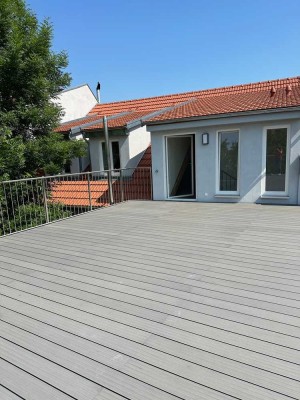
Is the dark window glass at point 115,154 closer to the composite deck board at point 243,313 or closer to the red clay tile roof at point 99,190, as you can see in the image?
the red clay tile roof at point 99,190

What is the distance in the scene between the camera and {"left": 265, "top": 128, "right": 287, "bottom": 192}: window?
702 centimetres

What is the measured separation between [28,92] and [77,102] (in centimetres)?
649

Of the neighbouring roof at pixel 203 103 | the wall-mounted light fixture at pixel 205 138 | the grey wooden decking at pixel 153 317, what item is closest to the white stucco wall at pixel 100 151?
the neighbouring roof at pixel 203 103

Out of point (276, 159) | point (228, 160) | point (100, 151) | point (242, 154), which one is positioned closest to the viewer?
point (276, 159)

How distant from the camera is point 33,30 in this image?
853cm

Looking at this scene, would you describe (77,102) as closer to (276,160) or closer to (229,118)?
(229,118)

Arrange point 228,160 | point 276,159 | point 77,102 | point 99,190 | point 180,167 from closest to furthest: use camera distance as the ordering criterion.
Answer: point 276,159 → point 228,160 → point 99,190 → point 180,167 → point 77,102

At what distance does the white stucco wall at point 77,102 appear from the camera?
14.0 meters

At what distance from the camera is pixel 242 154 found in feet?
24.0

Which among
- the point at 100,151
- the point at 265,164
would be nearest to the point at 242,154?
the point at 265,164

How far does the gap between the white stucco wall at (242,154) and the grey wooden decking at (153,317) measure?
2.78 metres

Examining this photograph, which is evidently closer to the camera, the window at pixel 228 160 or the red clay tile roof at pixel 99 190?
the window at pixel 228 160

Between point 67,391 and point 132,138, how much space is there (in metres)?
9.17

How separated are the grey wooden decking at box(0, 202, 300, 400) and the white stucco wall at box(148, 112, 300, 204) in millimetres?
2776
